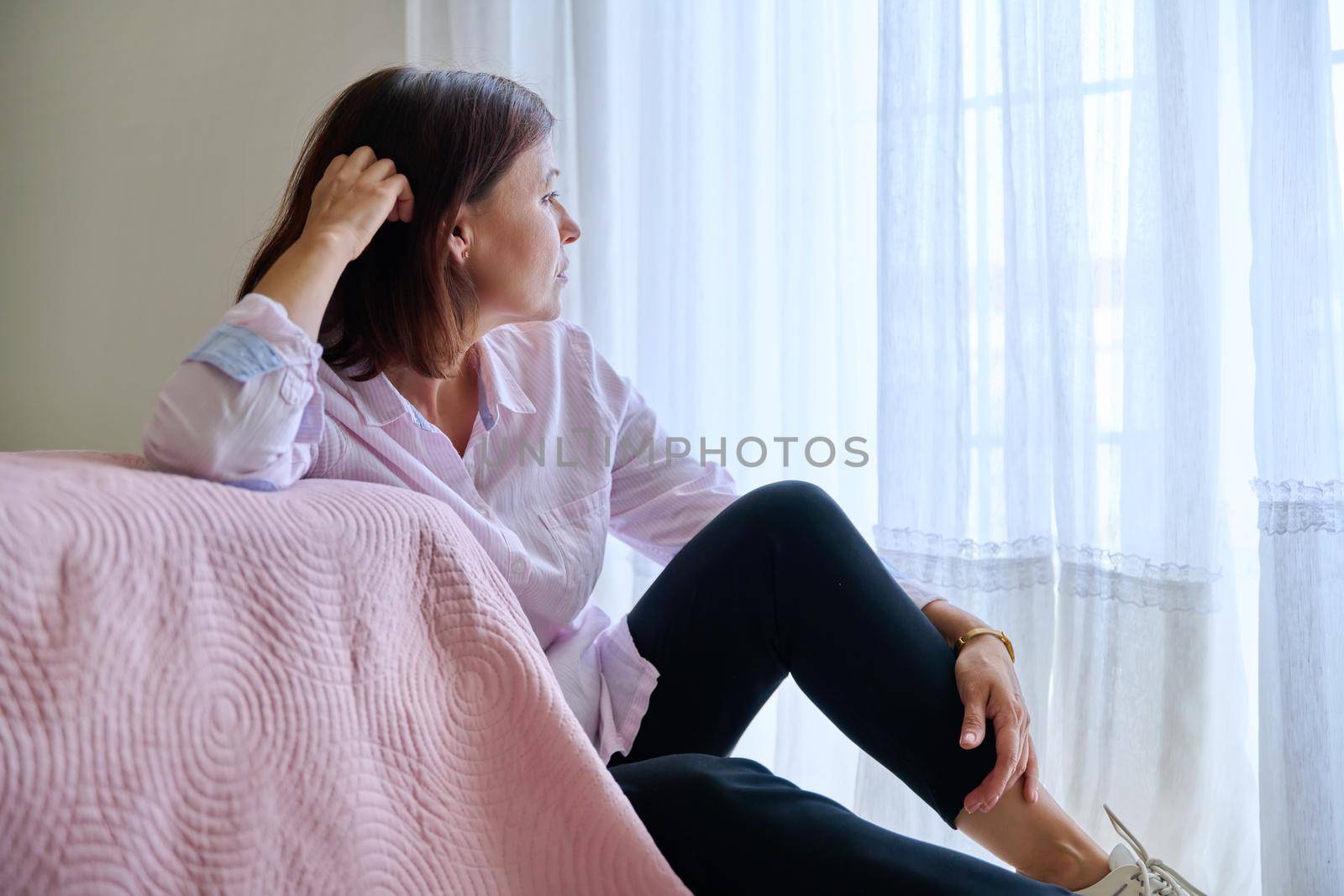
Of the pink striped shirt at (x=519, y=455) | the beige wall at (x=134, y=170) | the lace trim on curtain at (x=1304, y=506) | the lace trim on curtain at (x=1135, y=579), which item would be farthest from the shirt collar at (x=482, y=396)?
the beige wall at (x=134, y=170)

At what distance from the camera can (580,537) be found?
1219 millimetres

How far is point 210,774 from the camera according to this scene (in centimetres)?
64

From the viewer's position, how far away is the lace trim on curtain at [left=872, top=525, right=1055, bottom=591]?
1.61m

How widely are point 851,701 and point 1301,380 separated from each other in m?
0.86

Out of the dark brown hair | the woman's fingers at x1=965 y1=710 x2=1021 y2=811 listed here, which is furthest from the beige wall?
the woman's fingers at x1=965 y1=710 x2=1021 y2=811

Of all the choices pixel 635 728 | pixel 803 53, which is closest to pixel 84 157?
pixel 803 53

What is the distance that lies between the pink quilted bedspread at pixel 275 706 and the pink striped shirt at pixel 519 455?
0.22 ft

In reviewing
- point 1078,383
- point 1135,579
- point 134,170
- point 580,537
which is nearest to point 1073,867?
point 580,537

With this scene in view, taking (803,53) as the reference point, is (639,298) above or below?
below

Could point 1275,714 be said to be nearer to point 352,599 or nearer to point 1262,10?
point 1262,10

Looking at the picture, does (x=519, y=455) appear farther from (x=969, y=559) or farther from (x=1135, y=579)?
(x=1135, y=579)

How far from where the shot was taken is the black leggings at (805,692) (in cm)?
77

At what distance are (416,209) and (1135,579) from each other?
1.11 m

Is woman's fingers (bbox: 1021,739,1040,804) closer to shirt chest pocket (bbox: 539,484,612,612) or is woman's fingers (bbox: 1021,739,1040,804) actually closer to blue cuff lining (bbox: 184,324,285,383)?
shirt chest pocket (bbox: 539,484,612,612)
